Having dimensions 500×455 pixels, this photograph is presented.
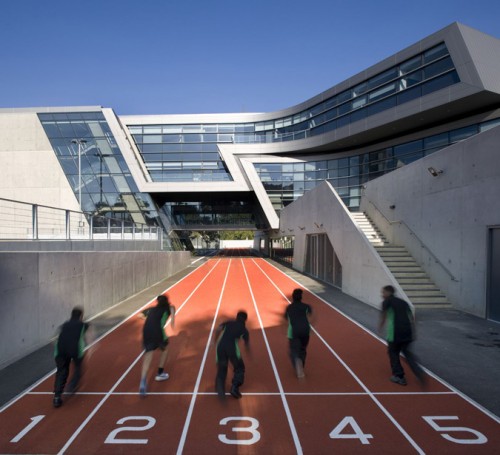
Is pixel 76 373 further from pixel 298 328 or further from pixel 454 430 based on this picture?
pixel 454 430

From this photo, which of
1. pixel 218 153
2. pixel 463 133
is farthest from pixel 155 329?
pixel 218 153

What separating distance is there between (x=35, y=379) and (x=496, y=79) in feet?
89.9

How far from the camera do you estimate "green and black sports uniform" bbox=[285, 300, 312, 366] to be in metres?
6.35

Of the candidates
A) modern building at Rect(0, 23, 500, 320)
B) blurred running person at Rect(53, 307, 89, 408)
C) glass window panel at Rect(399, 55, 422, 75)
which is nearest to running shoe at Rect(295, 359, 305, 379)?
blurred running person at Rect(53, 307, 89, 408)

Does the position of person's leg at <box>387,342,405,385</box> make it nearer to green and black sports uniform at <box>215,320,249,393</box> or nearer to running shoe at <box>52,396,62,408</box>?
green and black sports uniform at <box>215,320,249,393</box>

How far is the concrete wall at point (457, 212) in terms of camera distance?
1095cm

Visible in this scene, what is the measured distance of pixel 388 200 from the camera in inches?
690

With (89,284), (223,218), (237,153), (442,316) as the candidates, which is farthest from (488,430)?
(223,218)

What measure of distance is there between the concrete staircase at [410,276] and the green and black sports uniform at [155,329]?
32.7ft

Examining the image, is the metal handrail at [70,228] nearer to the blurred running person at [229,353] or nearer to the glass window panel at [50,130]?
the blurred running person at [229,353]

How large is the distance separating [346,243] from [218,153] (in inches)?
1098

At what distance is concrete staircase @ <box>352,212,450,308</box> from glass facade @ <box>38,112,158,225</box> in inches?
1197

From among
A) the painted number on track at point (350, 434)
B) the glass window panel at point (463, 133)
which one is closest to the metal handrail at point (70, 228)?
the painted number on track at point (350, 434)

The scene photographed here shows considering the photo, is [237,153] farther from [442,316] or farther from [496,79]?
[442,316]
